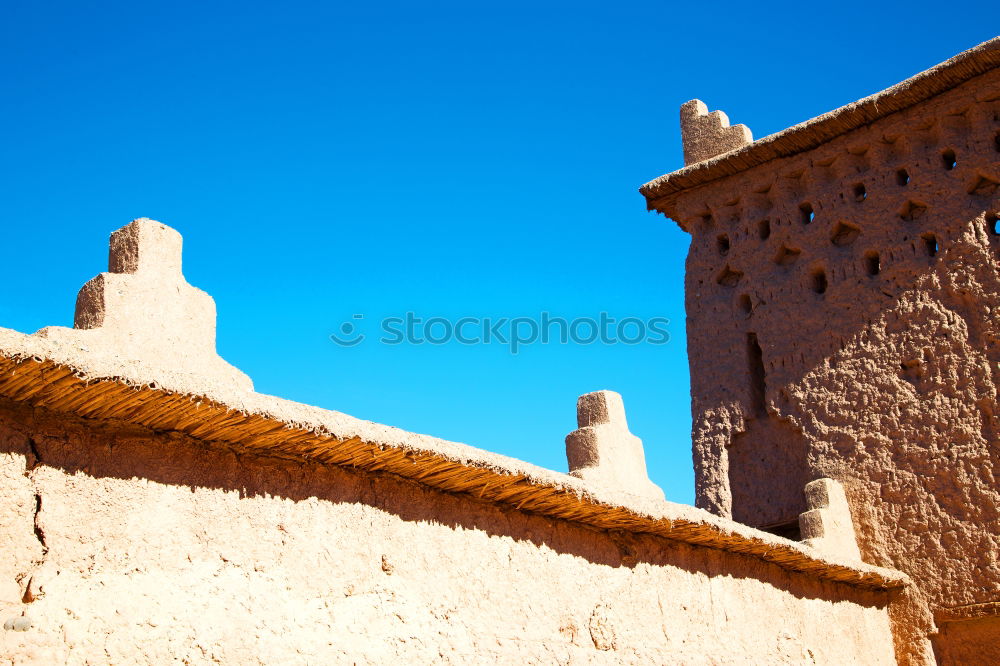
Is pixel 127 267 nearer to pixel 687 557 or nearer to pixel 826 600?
pixel 687 557

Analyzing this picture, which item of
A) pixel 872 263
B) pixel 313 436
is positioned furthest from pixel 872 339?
pixel 313 436

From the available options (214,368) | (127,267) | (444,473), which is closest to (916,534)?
(444,473)

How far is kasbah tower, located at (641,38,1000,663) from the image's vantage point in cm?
855

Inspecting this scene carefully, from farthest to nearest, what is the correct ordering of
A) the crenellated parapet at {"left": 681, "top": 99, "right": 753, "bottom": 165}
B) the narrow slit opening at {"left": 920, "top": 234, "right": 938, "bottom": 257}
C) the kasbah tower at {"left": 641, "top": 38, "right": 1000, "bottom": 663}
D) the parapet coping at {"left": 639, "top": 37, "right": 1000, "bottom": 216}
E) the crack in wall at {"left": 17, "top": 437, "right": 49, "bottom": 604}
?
the crenellated parapet at {"left": 681, "top": 99, "right": 753, "bottom": 165}
the narrow slit opening at {"left": 920, "top": 234, "right": 938, "bottom": 257}
the parapet coping at {"left": 639, "top": 37, "right": 1000, "bottom": 216}
the kasbah tower at {"left": 641, "top": 38, "right": 1000, "bottom": 663}
the crack in wall at {"left": 17, "top": 437, "right": 49, "bottom": 604}

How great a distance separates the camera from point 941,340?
29.0 feet

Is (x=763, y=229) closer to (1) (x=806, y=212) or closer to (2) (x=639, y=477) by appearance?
(1) (x=806, y=212)

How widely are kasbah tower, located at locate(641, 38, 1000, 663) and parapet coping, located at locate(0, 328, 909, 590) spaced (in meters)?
2.44

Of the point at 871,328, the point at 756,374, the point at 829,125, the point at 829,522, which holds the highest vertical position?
the point at 829,125

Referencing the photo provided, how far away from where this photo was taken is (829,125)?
964 cm

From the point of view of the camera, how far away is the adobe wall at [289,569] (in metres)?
3.83

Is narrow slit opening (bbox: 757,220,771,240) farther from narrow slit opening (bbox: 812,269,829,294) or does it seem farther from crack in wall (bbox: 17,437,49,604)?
crack in wall (bbox: 17,437,49,604)

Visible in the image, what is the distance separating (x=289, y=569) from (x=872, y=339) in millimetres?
6347

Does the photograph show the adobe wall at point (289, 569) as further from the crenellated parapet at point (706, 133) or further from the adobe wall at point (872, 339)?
the crenellated parapet at point (706, 133)

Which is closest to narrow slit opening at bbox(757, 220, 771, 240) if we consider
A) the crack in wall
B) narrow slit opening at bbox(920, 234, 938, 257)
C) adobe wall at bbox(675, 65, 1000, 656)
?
adobe wall at bbox(675, 65, 1000, 656)
